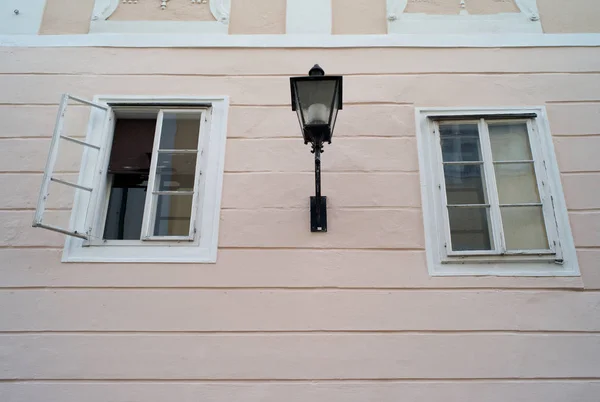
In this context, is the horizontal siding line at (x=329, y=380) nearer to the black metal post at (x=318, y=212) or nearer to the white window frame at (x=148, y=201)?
the white window frame at (x=148, y=201)

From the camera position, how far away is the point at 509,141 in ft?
11.9

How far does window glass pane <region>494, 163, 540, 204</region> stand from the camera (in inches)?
136

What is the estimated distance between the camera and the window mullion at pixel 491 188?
3287 millimetres

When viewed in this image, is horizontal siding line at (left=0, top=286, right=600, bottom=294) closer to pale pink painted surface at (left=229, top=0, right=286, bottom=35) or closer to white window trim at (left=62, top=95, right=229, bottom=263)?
white window trim at (left=62, top=95, right=229, bottom=263)

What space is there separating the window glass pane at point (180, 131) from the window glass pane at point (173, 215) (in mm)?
435

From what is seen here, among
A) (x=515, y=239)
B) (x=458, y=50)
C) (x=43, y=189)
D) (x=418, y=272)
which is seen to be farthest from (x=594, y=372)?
(x=43, y=189)

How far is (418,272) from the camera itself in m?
3.24

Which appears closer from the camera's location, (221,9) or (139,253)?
(139,253)

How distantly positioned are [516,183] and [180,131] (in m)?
2.62

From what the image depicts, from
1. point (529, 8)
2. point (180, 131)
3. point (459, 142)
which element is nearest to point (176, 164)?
point (180, 131)

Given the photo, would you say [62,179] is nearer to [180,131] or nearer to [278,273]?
[180,131]

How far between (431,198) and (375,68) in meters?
1.21

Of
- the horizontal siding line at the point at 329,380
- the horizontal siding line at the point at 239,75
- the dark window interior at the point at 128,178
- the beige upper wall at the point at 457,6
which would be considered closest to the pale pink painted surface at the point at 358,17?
the beige upper wall at the point at 457,6

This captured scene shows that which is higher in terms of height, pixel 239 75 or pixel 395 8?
pixel 395 8
